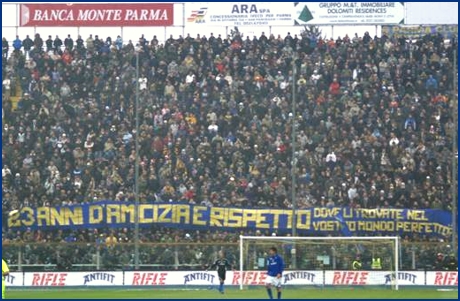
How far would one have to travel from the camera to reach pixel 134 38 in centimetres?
4725

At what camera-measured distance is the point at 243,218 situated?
37.9 metres

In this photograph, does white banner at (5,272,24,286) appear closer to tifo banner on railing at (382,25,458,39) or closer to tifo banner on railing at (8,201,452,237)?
tifo banner on railing at (8,201,452,237)

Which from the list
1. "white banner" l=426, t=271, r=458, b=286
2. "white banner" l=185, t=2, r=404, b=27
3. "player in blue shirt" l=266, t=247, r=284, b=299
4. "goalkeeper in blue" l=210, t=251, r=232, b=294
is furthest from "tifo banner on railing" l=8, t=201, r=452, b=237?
"white banner" l=185, t=2, r=404, b=27

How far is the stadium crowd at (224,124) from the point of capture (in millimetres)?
38625

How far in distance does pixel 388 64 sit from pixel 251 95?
585 centimetres

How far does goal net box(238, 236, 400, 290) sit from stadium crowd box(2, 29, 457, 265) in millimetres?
1338

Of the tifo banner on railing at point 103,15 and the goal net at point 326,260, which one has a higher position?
the tifo banner on railing at point 103,15

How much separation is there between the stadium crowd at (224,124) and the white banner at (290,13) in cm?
242

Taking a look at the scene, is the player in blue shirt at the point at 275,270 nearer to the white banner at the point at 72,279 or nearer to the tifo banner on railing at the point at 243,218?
the white banner at the point at 72,279

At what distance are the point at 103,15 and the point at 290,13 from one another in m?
8.36

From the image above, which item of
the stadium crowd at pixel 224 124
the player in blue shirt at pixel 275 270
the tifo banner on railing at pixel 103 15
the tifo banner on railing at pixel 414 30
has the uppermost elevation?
the tifo banner on railing at pixel 103 15

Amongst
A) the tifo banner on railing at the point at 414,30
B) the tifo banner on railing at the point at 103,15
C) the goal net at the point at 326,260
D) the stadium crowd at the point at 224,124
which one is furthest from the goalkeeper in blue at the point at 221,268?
the tifo banner on railing at the point at 414,30

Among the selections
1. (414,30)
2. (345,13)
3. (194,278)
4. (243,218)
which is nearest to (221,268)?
(194,278)

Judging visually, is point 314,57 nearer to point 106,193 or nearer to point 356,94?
point 356,94
